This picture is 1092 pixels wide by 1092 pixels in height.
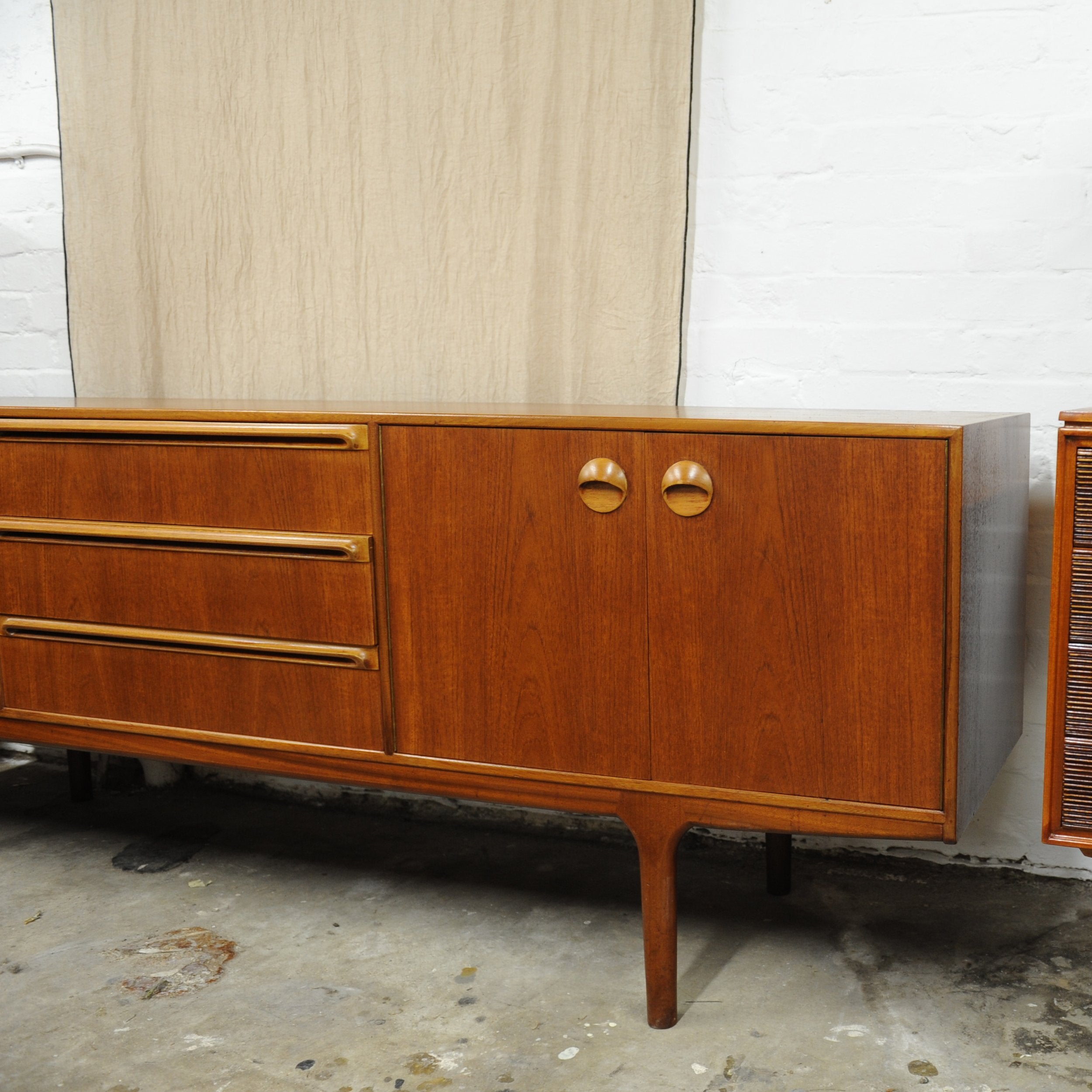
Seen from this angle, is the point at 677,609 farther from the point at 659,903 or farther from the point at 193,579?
the point at 193,579

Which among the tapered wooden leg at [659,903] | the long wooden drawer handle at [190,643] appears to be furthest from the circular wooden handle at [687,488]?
the long wooden drawer handle at [190,643]

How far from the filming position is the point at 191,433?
186 centimetres

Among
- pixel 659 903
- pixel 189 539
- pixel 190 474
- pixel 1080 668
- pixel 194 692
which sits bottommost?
pixel 659 903

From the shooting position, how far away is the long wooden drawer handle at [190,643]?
72.1 inches

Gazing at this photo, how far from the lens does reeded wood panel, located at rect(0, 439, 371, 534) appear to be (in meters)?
1.79

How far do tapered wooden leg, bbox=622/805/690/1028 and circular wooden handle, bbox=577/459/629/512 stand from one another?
1.49 ft

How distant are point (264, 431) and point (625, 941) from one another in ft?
3.43

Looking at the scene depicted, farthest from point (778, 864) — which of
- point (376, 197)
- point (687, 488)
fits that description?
point (376, 197)

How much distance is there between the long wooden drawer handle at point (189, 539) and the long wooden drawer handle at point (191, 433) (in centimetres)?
14

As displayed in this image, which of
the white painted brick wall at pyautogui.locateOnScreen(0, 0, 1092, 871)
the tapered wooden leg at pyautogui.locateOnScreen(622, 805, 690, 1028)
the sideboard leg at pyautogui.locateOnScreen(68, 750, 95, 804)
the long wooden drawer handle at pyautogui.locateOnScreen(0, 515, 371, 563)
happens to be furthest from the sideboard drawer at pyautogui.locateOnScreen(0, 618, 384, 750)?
the white painted brick wall at pyautogui.locateOnScreen(0, 0, 1092, 871)

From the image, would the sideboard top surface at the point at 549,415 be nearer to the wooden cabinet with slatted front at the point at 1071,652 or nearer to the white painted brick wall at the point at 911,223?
the wooden cabinet with slatted front at the point at 1071,652

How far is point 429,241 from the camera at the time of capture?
2371 mm

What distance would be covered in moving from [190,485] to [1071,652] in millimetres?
1361

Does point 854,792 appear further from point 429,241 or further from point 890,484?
point 429,241
